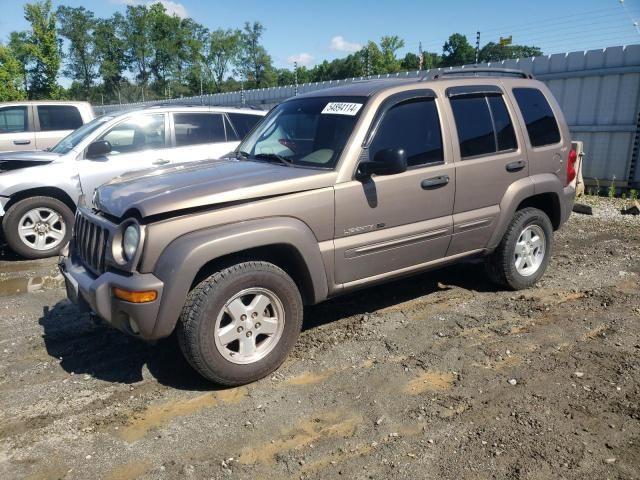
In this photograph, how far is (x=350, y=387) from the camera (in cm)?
343

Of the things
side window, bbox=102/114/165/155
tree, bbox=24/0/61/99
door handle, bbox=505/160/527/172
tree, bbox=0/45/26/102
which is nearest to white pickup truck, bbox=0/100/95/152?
side window, bbox=102/114/165/155

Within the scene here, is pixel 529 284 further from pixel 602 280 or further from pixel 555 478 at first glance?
pixel 555 478

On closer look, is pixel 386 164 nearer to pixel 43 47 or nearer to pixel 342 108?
pixel 342 108

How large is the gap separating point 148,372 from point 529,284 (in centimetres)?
363

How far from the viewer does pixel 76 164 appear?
674 cm

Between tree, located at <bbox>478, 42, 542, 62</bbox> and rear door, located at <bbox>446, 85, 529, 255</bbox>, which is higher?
tree, located at <bbox>478, 42, 542, 62</bbox>

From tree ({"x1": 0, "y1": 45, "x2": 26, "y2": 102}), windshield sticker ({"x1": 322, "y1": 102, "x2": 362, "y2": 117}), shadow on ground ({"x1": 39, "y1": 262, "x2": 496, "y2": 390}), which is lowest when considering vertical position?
shadow on ground ({"x1": 39, "y1": 262, "x2": 496, "y2": 390})

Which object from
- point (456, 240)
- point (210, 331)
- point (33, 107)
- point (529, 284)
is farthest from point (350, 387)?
point (33, 107)

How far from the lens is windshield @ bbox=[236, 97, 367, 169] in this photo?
3.90m

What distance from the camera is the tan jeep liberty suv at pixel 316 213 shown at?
10.3 feet

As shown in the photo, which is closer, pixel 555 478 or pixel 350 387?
pixel 555 478

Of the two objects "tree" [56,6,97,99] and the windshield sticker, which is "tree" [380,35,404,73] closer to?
"tree" [56,6,97,99]

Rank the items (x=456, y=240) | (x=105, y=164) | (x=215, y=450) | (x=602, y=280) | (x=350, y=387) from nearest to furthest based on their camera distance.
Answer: (x=215, y=450) < (x=350, y=387) < (x=456, y=240) < (x=602, y=280) < (x=105, y=164)

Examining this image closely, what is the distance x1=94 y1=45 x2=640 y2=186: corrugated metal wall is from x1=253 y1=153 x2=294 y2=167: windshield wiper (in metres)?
4.97
